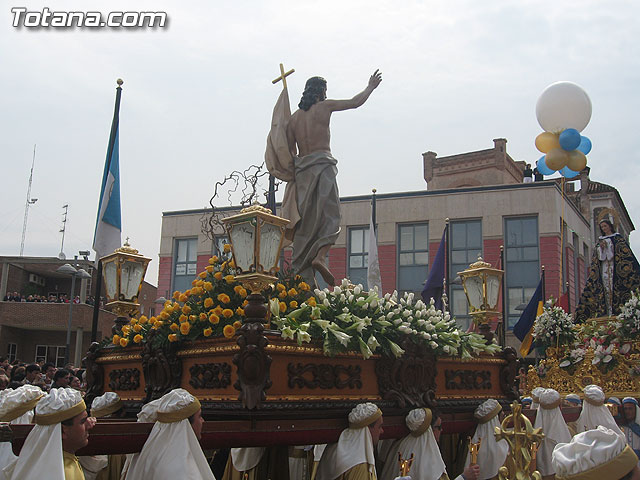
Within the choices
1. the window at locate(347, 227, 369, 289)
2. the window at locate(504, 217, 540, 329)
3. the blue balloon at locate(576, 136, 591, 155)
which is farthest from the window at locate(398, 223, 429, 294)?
the blue balloon at locate(576, 136, 591, 155)

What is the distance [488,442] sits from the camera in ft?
26.1

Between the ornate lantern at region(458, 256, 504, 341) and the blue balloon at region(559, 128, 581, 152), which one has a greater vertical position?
the blue balloon at region(559, 128, 581, 152)

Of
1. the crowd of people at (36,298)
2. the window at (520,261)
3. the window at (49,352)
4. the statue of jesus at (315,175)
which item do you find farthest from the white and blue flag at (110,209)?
the window at (49,352)

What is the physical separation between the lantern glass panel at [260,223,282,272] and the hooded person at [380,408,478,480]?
2147 mm

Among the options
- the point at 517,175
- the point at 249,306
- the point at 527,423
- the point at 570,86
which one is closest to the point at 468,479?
the point at 527,423

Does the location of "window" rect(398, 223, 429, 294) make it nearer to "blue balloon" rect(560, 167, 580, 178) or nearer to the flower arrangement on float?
"blue balloon" rect(560, 167, 580, 178)

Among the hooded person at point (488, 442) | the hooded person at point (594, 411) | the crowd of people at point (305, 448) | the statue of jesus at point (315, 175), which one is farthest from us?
the hooded person at point (594, 411)

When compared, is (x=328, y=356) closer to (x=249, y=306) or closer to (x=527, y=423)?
(x=249, y=306)

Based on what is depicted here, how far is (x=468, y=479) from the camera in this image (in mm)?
5457

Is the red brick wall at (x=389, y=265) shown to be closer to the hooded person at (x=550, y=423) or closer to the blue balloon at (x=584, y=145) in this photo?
the blue balloon at (x=584, y=145)

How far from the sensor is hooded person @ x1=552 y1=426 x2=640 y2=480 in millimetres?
3111

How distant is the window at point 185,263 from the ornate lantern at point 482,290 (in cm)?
2911

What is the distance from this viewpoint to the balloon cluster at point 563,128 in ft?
42.7

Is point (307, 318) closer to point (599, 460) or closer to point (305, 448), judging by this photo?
point (305, 448)
